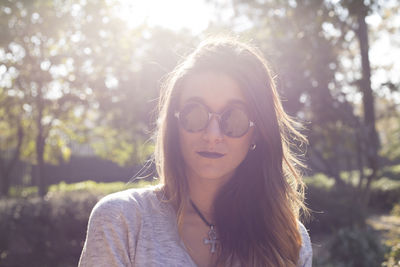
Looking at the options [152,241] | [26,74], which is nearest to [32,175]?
[26,74]

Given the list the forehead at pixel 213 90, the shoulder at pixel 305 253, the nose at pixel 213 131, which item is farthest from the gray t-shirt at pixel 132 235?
the shoulder at pixel 305 253

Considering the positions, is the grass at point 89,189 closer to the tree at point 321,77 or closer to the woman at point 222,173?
the tree at point 321,77

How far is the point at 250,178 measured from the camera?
245 cm

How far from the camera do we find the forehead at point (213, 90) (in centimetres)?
213

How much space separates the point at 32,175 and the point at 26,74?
914cm

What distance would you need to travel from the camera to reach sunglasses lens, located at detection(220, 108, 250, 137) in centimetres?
211

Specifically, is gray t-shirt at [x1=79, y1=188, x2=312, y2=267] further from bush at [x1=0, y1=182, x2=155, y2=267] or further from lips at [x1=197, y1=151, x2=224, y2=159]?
bush at [x1=0, y1=182, x2=155, y2=267]

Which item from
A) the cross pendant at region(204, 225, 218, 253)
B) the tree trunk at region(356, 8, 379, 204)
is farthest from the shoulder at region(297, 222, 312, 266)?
the tree trunk at region(356, 8, 379, 204)

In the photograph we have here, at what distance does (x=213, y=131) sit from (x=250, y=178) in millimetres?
516

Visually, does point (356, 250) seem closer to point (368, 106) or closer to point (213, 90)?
point (368, 106)

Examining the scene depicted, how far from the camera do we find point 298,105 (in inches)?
373

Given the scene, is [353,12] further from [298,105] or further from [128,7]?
[128,7]

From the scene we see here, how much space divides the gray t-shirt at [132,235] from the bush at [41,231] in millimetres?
5148

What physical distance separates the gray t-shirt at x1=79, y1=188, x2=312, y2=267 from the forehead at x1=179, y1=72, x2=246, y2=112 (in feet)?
1.89
